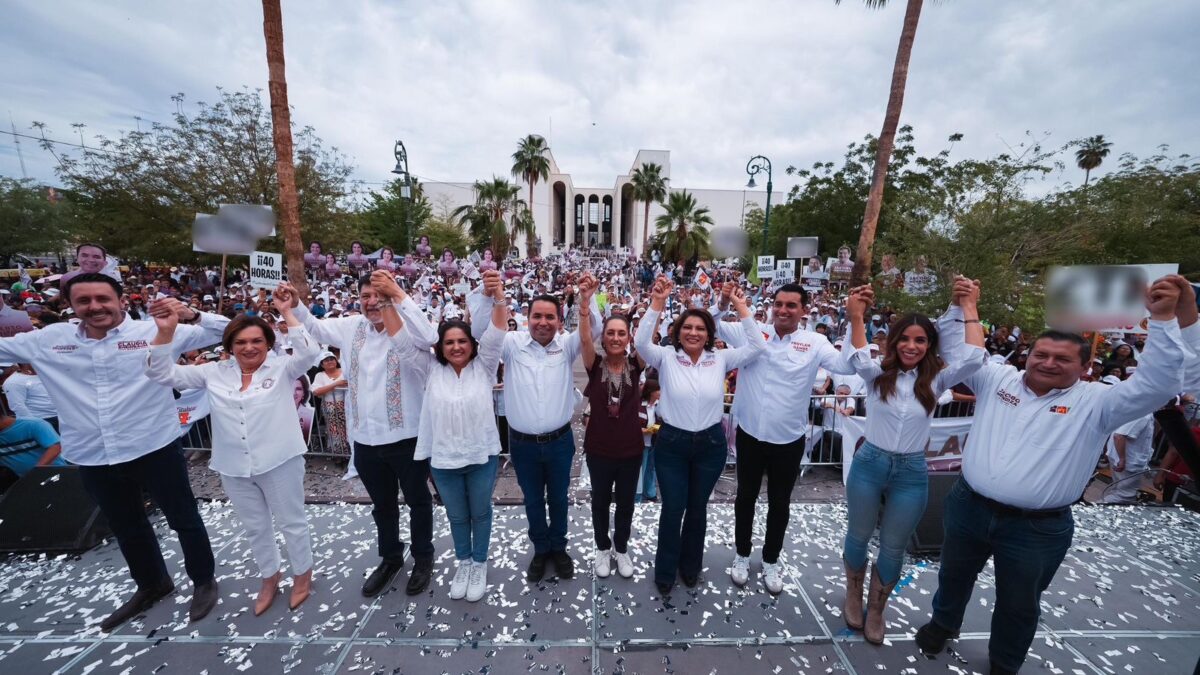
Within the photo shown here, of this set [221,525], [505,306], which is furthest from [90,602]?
[505,306]

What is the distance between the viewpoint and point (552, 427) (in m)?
3.07

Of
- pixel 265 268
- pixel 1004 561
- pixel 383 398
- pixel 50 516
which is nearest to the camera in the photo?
pixel 1004 561

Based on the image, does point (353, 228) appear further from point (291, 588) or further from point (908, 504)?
point (908, 504)

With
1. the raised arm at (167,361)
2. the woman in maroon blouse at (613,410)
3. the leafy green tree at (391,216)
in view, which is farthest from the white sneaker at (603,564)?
the leafy green tree at (391,216)

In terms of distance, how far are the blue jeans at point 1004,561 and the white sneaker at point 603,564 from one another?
217 centimetres

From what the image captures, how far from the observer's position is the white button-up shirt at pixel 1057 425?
2.04 metres

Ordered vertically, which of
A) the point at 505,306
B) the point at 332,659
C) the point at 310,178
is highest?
the point at 310,178

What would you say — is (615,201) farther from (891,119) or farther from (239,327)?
(239,327)

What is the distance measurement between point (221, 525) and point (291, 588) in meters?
1.46

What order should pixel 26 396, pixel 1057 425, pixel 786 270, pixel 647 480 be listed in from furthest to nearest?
pixel 786 270 < pixel 647 480 < pixel 26 396 < pixel 1057 425

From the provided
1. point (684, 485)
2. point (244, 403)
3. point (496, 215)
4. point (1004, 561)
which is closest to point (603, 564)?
point (684, 485)

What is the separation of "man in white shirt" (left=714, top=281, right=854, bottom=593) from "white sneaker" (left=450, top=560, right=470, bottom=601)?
2.03 m

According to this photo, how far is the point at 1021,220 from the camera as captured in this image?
433 inches

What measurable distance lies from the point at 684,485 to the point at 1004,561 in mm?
1779
